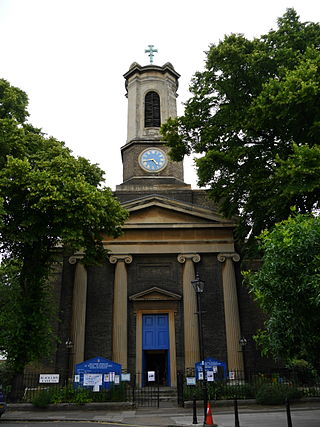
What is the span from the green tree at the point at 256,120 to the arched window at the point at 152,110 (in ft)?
36.5

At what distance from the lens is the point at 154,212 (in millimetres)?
24547

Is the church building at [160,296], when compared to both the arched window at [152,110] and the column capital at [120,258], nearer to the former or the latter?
the column capital at [120,258]

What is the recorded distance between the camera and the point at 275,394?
613 inches

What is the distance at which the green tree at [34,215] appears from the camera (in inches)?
637

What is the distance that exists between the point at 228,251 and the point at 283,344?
14.2 metres

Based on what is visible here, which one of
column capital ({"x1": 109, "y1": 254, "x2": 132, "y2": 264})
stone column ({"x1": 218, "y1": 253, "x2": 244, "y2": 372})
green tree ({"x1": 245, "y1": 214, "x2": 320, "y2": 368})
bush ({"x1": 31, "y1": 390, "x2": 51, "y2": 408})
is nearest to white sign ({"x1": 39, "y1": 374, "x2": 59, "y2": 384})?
bush ({"x1": 31, "y1": 390, "x2": 51, "y2": 408})

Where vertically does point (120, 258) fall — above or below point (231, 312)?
above

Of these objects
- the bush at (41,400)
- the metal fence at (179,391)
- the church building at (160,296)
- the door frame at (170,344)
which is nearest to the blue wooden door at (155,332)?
the church building at (160,296)

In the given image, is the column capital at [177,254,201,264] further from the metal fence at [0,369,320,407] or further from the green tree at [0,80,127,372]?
the metal fence at [0,369,320,407]

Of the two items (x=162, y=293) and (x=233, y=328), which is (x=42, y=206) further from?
(x=233, y=328)

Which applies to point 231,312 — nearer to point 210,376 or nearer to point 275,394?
point 210,376

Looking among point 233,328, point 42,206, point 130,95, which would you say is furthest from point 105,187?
point 130,95

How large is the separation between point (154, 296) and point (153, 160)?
10994 mm

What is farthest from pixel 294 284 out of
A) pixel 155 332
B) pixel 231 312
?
pixel 155 332
